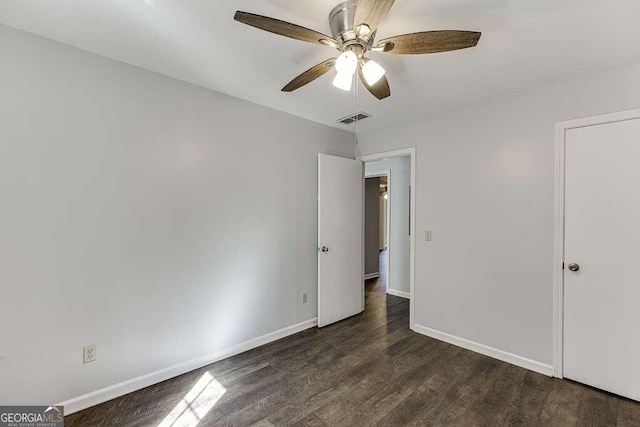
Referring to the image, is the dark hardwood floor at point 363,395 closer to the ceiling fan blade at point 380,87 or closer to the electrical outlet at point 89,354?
the electrical outlet at point 89,354

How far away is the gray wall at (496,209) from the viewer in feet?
7.84

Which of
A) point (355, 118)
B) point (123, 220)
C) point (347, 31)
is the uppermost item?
point (355, 118)

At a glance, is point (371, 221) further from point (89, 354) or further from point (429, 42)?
point (89, 354)

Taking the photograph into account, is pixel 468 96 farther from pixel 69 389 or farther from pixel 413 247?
pixel 69 389

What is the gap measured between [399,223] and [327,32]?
138 inches

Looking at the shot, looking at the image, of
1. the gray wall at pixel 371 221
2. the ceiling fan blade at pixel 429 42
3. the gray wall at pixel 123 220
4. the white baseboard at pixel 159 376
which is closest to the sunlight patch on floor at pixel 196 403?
the white baseboard at pixel 159 376

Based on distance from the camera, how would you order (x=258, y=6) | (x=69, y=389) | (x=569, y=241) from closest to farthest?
1. (x=258, y=6)
2. (x=69, y=389)
3. (x=569, y=241)

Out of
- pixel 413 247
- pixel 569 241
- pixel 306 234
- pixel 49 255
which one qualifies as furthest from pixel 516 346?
pixel 49 255

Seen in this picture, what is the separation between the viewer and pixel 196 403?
2.04m

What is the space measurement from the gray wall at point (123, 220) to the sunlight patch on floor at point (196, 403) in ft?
1.07

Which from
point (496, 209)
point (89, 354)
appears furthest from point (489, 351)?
point (89, 354)

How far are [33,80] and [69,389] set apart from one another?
203cm

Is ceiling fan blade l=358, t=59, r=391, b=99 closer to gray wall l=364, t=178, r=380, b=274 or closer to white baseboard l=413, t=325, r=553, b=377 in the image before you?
white baseboard l=413, t=325, r=553, b=377

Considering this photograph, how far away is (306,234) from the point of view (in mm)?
3318
